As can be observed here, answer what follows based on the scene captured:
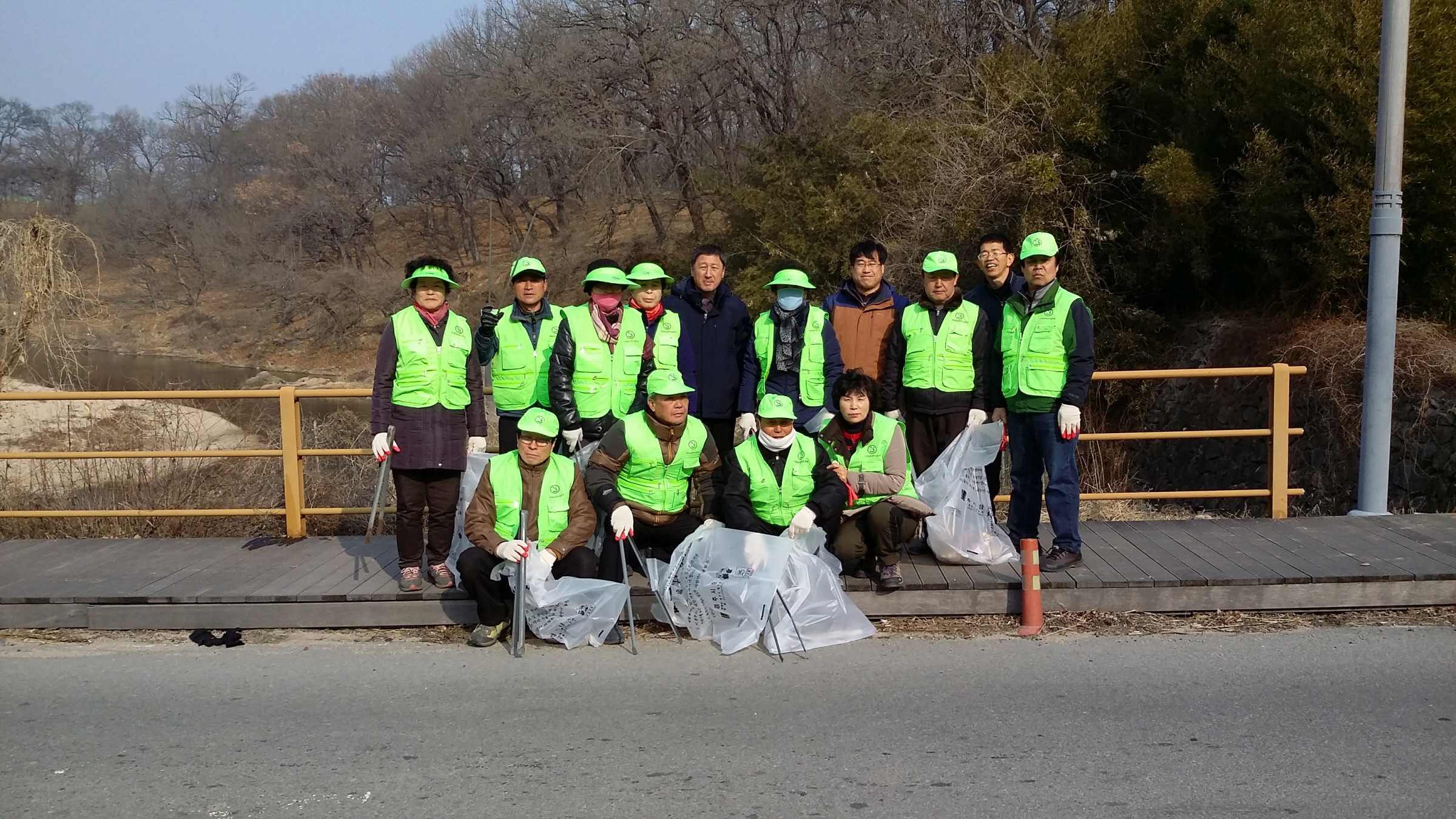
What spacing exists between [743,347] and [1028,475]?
6.18ft

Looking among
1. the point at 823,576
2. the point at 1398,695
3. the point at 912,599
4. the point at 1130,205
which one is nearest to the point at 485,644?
the point at 823,576

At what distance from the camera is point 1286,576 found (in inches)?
237

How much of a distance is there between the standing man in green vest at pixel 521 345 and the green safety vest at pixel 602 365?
0.71ft

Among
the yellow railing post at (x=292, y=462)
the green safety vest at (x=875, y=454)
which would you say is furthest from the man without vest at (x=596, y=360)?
the yellow railing post at (x=292, y=462)

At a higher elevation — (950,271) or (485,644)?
(950,271)

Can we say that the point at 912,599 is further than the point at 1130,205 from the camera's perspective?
No

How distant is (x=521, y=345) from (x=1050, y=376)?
3110 millimetres

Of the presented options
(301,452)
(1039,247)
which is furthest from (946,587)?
(301,452)

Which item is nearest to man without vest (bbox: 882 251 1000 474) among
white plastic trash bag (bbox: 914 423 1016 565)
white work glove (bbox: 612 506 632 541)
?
white plastic trash bag (bbox: 914 423 1016 565)

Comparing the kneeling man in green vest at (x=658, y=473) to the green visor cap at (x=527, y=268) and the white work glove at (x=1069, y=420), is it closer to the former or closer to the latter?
the green visor cap at (x=527, y=268)

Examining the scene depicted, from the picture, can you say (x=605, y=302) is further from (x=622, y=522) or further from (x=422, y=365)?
(x=622, y=522)

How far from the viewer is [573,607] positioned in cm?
567

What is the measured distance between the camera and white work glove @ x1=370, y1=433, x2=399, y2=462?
6125mm

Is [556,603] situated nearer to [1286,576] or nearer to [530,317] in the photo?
[530,317]
